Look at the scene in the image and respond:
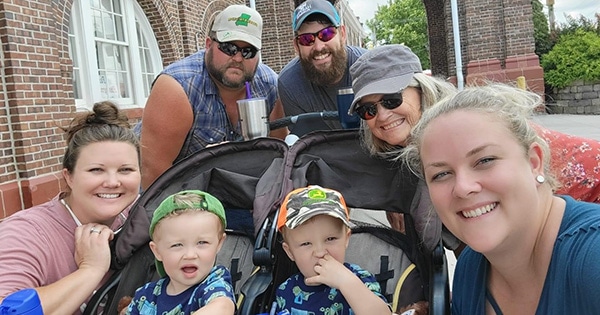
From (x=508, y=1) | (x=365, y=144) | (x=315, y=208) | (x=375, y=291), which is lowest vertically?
(x=375, y=291)

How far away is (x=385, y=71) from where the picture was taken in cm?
218

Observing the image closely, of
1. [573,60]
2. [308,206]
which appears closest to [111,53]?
[308,206]

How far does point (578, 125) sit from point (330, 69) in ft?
33.8

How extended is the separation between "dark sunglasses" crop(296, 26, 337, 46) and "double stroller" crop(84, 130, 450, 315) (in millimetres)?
863

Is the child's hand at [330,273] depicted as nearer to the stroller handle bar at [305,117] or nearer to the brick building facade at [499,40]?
the stroller handle bar at [305,117]

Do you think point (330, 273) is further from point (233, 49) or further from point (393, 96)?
point (233, 49)

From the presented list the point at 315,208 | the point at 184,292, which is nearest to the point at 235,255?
the point at 184,292

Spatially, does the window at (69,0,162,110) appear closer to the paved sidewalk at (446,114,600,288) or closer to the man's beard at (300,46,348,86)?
the man's beard at (300,46,348,86)

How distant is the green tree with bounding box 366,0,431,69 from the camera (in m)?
41.1

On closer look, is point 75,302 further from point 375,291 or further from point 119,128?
point 375,291

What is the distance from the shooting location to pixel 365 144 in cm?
230

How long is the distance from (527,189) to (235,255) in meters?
1.52

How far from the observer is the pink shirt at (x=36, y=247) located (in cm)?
180

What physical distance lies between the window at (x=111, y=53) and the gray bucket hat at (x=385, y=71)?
5.73 meters
